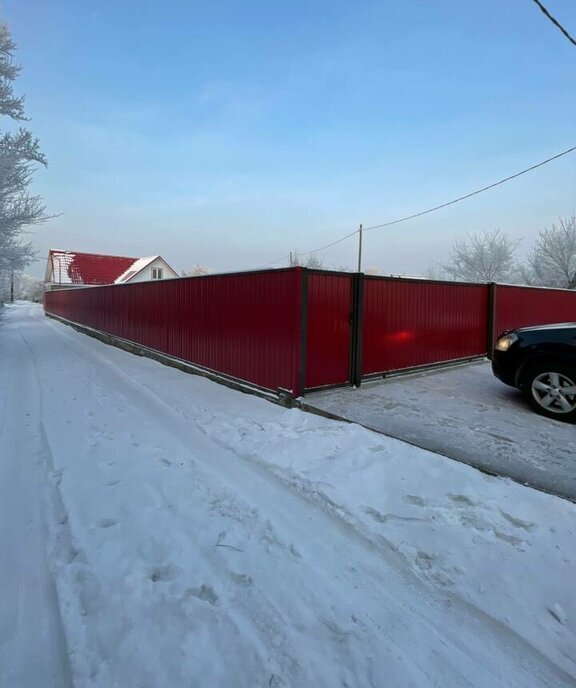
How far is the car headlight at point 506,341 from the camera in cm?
516

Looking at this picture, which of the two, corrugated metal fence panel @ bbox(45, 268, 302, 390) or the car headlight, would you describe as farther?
corrugated metal fence panel @ bbox(45, 268, 302, 390)

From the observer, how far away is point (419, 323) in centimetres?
720

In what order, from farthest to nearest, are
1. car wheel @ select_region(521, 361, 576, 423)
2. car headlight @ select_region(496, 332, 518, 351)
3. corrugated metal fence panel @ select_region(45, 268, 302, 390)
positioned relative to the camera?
corrugated metal fence panel @ select_region(45, 268, 302, 390), car headlight @ select_region(496, 332, 518, 351), car wheel @ select_region(521, 361, 576, 423)

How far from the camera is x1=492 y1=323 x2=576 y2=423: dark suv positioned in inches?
179

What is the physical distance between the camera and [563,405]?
4570 mm

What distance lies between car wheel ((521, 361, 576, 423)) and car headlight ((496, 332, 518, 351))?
0.42 m

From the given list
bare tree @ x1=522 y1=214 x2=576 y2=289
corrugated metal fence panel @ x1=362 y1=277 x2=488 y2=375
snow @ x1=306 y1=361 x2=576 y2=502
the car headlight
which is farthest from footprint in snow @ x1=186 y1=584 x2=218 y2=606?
bare tree @ x1=522 y1=214 x2=576 y2=289

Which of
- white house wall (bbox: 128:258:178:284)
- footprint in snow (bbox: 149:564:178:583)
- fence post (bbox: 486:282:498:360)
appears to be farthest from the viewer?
white house wall (bbox: 128:258:178:284)

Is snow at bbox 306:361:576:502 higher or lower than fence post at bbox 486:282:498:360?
lower

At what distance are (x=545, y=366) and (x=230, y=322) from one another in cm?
455

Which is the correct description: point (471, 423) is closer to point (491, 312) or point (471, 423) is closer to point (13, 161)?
point (491, 312)

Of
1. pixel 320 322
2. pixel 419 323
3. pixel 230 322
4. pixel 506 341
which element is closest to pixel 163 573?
pixel 320 322

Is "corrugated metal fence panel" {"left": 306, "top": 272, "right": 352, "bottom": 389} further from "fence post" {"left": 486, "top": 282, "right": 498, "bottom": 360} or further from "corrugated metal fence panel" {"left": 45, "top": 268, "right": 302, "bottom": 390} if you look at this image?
"fence post" {"left": 486, "top": 282, "right": 498, "bottom": 360}

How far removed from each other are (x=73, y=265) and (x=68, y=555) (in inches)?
1557
